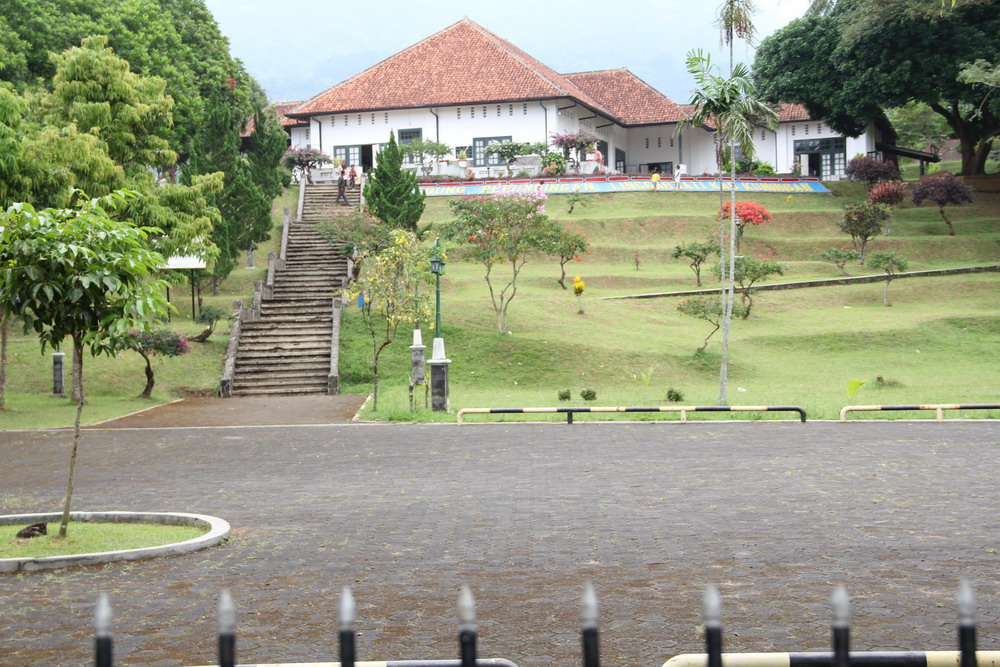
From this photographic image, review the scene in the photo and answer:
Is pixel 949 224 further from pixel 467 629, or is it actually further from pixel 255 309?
pixel 467 629

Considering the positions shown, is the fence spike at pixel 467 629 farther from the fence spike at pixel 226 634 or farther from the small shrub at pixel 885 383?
the small shrub at pixel 885 383

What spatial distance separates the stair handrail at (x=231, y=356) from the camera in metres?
25.3

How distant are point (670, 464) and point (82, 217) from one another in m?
8.05

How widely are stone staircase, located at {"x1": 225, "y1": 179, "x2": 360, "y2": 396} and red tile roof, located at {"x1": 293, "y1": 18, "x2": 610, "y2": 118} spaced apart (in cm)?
1953

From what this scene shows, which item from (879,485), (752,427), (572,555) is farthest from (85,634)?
(752,427)

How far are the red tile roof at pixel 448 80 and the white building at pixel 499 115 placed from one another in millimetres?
62

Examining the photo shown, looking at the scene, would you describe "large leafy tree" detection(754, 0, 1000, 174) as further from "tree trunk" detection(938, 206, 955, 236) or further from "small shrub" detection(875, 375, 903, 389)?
"small shrub" detection(875, 375, 903, 389)

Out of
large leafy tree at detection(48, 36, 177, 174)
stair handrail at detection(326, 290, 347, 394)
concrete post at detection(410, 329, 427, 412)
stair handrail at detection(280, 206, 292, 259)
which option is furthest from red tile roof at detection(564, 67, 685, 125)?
concrete post at detection(410, 329, 427, 412)

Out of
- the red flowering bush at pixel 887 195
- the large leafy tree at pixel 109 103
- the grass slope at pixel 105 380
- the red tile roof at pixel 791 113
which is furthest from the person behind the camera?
the red tile roof at pixel 791 113

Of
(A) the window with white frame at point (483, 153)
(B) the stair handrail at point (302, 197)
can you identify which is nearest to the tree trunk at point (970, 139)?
(A) the window with white frame at point (483, 153)

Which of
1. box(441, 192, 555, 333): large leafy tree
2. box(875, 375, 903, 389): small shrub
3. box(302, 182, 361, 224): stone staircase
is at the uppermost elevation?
box(302, 182, 361, 224): stone staircase

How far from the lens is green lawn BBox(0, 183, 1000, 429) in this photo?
23.2 metres

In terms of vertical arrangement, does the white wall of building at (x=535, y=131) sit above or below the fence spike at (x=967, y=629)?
above

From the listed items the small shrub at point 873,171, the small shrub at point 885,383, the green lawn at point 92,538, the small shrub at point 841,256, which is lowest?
the small shrub at point 885,383
